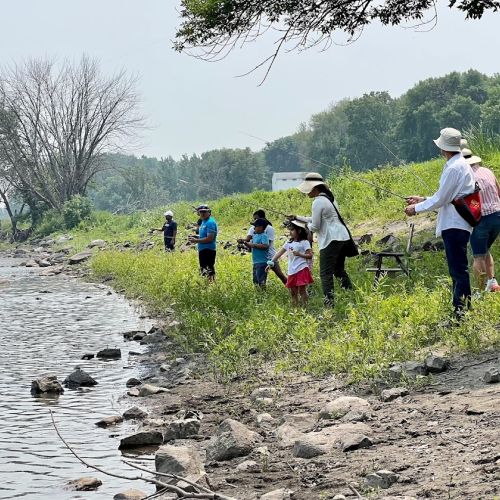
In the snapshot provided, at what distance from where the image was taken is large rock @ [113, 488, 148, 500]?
5.95 m

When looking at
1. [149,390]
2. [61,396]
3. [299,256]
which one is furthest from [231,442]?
[299,256]

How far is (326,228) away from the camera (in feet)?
38.0

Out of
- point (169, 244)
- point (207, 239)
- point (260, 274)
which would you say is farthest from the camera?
point (169, 244)

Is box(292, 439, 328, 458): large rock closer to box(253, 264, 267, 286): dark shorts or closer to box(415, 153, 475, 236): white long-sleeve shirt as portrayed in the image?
box(415, 153, 475, 236): white long-sleeve shirt

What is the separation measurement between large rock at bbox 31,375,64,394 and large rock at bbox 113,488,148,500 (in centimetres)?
391

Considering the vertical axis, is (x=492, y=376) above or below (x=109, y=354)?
above

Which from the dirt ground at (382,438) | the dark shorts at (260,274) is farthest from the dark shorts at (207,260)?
the dirt ground at (382,438)

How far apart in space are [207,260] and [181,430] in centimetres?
857

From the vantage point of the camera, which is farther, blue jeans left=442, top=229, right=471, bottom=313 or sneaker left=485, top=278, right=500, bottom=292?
sneaker left=485, top=278, right=500, bottom=292

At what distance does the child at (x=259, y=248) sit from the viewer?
44.8 feet

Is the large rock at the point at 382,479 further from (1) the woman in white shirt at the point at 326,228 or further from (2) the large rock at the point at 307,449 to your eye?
(1) the woman in white shirt at the point at 326,228

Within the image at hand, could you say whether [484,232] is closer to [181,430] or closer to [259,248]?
[181,430]

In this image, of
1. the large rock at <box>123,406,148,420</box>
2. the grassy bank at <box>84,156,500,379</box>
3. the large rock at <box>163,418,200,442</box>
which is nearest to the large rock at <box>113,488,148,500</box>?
the large rock at <box>163,418,200,442</box>

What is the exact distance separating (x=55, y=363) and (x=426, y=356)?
552 centimetres
